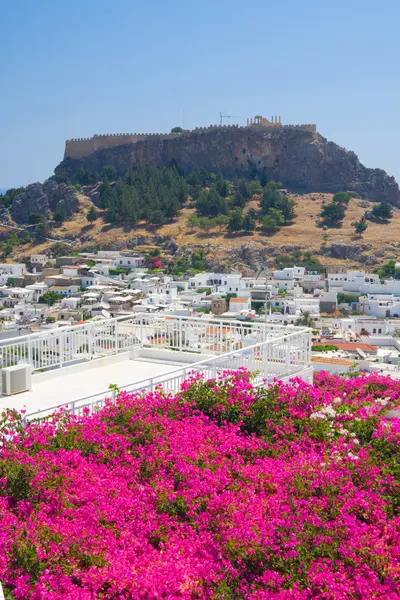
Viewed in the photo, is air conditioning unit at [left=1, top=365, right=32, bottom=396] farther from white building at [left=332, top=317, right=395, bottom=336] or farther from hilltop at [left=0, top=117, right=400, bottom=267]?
hilltop at [left=0, top=117, right=400, bottom=267]

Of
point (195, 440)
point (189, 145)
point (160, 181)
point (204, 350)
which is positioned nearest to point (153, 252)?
point (160, 181)

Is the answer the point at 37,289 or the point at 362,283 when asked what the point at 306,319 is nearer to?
the point at 362,283

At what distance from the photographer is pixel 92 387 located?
6.64 meters

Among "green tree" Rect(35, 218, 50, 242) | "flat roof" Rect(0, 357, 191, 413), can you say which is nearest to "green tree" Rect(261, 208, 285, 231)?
"green tree" Rect(35, 218, 50, 242)

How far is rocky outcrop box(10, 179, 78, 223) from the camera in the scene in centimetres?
6719

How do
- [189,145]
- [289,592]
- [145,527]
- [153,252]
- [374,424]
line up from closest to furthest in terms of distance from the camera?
[289,592] < [145,527] < [374,424] < [153,252] < [189,145]

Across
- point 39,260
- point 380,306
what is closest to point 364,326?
point 380,306

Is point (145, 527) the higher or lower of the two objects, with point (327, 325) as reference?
higher

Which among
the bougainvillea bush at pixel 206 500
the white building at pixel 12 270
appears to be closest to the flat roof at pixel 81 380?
the bougainvillea bush at pixel 206 500

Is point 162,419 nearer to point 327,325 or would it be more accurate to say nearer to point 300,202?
point 327,325

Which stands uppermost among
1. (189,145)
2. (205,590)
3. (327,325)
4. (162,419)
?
(189,145)

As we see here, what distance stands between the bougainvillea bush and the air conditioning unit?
5.52ft

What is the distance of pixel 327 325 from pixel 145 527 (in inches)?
1375

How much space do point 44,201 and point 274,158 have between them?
79.4 ft
